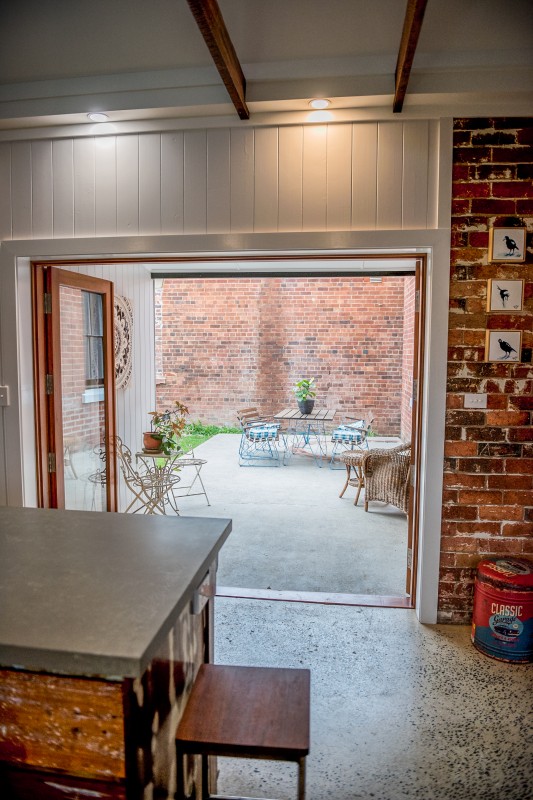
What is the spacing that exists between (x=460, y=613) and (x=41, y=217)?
10.6ft

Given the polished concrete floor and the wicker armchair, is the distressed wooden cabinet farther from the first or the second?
the wicker armchair

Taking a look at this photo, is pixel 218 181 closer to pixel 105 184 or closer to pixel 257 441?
pixel 105 184

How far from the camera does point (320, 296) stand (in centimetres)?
895

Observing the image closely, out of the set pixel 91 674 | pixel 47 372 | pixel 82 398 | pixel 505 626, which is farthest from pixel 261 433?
pixel 91 674

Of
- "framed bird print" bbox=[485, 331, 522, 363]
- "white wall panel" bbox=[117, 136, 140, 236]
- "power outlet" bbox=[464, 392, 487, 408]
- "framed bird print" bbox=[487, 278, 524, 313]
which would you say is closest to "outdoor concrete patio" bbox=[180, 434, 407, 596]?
"power outlet" bbox=[464, 392, 487, 408]

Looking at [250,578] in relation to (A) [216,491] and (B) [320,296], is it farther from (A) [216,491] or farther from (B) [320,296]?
(B) [320,296]

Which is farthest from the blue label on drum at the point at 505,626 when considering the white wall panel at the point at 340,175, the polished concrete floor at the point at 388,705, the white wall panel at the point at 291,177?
the white wall panel at the point at 291,177

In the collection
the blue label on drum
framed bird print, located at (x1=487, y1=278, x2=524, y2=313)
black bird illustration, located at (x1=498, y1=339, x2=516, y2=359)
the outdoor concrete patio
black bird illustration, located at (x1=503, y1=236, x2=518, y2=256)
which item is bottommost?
the outdoor concrete patio

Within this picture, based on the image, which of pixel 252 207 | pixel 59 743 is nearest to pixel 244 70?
pixel 252 207

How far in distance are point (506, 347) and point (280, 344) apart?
21.5 ft

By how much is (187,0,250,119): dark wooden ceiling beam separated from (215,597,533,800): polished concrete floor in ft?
8.75

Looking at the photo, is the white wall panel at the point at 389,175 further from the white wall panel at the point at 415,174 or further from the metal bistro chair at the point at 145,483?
the metal bistro chair at the point at 145,483

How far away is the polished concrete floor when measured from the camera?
184 centimetres

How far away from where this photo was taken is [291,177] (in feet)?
9.32
